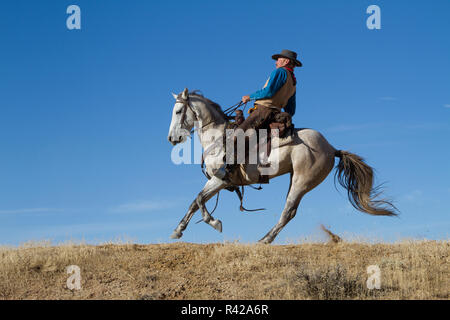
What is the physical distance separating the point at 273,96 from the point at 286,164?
5.34 feet

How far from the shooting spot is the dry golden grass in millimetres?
8258

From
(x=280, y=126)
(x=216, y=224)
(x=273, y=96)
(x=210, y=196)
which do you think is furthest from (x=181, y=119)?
(x=216, y=224)

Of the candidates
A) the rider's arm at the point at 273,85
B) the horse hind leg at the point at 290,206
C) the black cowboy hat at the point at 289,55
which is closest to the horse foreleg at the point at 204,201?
the horse hind leg at the point at 290,206

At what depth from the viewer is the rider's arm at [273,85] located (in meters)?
11.5

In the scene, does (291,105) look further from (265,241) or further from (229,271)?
(229,271)

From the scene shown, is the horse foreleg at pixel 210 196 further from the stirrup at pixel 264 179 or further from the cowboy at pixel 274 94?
the cowboy at pixel 274 94

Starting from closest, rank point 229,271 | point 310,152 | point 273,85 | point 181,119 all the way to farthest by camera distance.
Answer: point 229,271 < point 310,152 < point 273,85 < point 181,119

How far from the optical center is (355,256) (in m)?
9.95

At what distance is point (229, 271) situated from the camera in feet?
29.6

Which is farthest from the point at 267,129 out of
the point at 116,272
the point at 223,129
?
the point at 116,272

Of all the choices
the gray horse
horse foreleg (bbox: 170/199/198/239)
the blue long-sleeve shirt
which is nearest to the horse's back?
the gray horse

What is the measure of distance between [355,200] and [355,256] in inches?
93.0

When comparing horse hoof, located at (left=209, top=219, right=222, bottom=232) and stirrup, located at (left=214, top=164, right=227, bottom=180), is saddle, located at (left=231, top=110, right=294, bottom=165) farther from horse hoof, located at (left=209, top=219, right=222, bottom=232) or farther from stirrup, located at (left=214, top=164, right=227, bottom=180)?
horse hoof, located at (left=209, top=219, right=222, bottom=232)
